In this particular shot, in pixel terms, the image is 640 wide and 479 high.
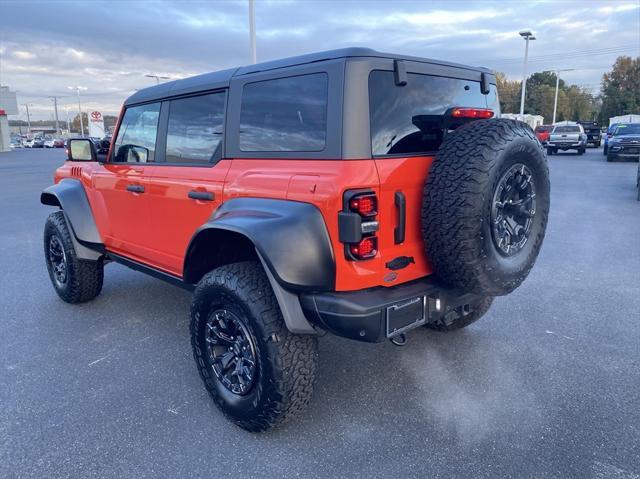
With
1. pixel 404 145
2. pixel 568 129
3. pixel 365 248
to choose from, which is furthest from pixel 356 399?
pixel 568 129

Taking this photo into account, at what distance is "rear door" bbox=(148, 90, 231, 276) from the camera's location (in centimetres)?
321

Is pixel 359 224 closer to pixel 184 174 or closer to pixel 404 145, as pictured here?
pixel 404 145

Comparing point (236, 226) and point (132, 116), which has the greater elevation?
point (132, 116)

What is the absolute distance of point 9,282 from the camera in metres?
5.63

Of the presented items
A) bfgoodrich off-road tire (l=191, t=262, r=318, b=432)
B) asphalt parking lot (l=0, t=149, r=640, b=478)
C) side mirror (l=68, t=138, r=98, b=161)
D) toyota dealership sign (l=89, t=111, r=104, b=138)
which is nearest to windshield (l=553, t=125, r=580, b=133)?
asphalt parking lot (l=0, t=149, r=640, b=478)

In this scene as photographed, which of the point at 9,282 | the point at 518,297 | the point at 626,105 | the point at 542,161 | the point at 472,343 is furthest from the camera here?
the point at 626,105

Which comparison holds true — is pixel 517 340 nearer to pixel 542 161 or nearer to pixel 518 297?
pixel 518 297

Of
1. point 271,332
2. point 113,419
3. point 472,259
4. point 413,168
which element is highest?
point 413,168

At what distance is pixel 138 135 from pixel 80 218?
1.05 metres

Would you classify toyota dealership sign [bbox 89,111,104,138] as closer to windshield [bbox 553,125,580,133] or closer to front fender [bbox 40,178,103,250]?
windshield [bbox 553,125,580,133]

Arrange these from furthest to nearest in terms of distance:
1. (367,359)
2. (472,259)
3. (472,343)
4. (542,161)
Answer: (472,343) → (367,359) → (542,161) → (472,259)

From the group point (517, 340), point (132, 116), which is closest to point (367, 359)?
point (517, 340)

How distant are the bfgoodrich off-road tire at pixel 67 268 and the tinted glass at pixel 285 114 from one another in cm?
249

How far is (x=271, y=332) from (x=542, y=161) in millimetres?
1848
